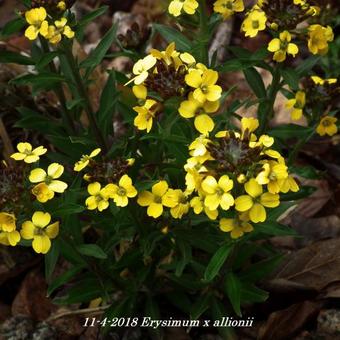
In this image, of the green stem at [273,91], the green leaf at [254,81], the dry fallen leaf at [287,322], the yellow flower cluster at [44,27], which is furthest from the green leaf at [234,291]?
the yellow flower cluster at [44,27]

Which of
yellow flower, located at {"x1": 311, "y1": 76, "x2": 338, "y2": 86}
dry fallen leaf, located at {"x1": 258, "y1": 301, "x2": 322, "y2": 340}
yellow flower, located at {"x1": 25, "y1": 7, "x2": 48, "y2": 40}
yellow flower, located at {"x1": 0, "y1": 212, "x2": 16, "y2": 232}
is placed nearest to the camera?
yellow flower, located at {"x1": 0, "y1": 212, "x2": 16, "y2": 232}

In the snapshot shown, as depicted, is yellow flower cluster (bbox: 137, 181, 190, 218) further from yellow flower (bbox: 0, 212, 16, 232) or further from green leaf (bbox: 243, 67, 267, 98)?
green leaf (bbox: 243, 67, 267, 98)

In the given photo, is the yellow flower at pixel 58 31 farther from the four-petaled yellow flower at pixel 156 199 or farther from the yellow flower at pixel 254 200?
the yellow flower at pixel 254 200

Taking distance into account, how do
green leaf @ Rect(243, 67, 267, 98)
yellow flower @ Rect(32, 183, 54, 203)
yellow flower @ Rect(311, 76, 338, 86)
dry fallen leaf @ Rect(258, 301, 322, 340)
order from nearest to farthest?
yellow flower @ Rect(32, 183, 54, 203) < dry fallen leaf @ Rect(258, 301, 322, 340) < yellow flower @ Rect(311, 76, 338, 86) < green leaf @ Rect(243, 67, 267, 98)

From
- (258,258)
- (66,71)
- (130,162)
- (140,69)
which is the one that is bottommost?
(258,258)

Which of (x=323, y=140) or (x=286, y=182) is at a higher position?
(x=286, y=182)

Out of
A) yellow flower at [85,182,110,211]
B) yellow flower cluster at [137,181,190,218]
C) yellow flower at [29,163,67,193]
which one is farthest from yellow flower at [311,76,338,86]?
yellow flower at [29,163,67,193]

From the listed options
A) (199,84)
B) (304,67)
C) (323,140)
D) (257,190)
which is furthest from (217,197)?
(323,140)

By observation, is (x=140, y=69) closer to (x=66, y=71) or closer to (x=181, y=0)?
(x=181, y=0)
